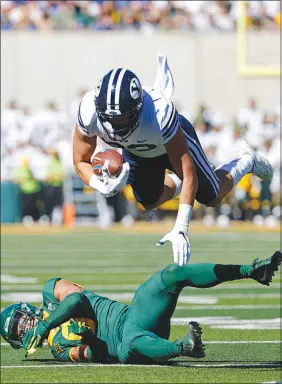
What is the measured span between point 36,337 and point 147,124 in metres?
1.44

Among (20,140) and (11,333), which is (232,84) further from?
(11,333)

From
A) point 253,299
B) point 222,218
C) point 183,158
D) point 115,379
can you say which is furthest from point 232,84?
point 115,379

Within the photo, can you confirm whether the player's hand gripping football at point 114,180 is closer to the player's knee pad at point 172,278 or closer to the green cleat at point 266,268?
the player's knee pad at point 172,278

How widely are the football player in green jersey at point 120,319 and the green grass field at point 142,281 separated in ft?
0.35

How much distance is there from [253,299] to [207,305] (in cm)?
51

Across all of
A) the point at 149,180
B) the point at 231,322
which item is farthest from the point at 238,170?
the point at 231,322

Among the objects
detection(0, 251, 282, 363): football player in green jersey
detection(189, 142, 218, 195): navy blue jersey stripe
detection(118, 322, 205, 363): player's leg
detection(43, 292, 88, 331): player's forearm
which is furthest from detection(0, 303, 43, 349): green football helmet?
detection(189, 142, 218, 195): navy blue jersey stripe

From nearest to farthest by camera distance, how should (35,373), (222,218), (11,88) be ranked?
(35,373)
(222,218)
(11,88)

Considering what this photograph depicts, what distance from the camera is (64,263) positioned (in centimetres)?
1195

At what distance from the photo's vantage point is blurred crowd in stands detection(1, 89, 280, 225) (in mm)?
17797

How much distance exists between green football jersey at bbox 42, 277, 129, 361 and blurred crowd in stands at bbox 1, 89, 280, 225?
11.6 m

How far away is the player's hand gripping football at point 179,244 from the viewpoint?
5.80 m

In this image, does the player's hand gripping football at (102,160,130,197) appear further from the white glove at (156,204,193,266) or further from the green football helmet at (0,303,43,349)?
the green football helmet at (0,303,43,349)

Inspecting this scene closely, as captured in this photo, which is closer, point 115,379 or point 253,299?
point 115,379
